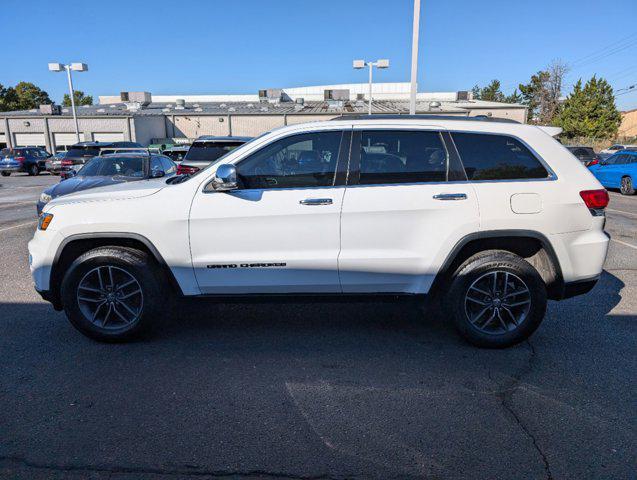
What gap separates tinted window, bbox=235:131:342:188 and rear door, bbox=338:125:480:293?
200 mm

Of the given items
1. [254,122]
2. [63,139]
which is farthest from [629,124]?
[63,139]

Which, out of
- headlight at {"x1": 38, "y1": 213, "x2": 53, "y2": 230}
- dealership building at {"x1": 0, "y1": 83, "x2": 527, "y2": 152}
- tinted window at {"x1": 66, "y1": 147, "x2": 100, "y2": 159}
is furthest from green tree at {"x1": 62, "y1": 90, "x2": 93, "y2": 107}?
headlight at {"x1": 38, "y1": 213, "x2": 53, "y2": 230}

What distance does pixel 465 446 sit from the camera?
268 cm

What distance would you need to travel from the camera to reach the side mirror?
3588 millimetres

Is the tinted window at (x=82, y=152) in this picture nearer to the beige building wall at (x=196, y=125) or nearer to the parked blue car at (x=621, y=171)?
the beige building wall at (x=196, y=125)

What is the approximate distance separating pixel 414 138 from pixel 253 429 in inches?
103

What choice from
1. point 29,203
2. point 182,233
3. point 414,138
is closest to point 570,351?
point 414,138

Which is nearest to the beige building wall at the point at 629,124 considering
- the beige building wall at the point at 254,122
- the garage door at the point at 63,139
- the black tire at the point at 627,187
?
the beige building wall at the point at 254,122

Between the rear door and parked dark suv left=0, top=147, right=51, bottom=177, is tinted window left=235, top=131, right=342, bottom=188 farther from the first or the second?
parked dark suv left=0, top=147, right=51, bottom=177

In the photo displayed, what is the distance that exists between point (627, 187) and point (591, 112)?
38.4 metres

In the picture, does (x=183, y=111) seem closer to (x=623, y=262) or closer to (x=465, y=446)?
(x=623, y=262)

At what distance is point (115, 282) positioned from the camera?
3988 mm

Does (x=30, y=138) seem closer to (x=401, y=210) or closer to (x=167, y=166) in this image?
(x=167, y=166)

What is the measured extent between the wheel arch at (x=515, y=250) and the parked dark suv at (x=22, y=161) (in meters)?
29.4
